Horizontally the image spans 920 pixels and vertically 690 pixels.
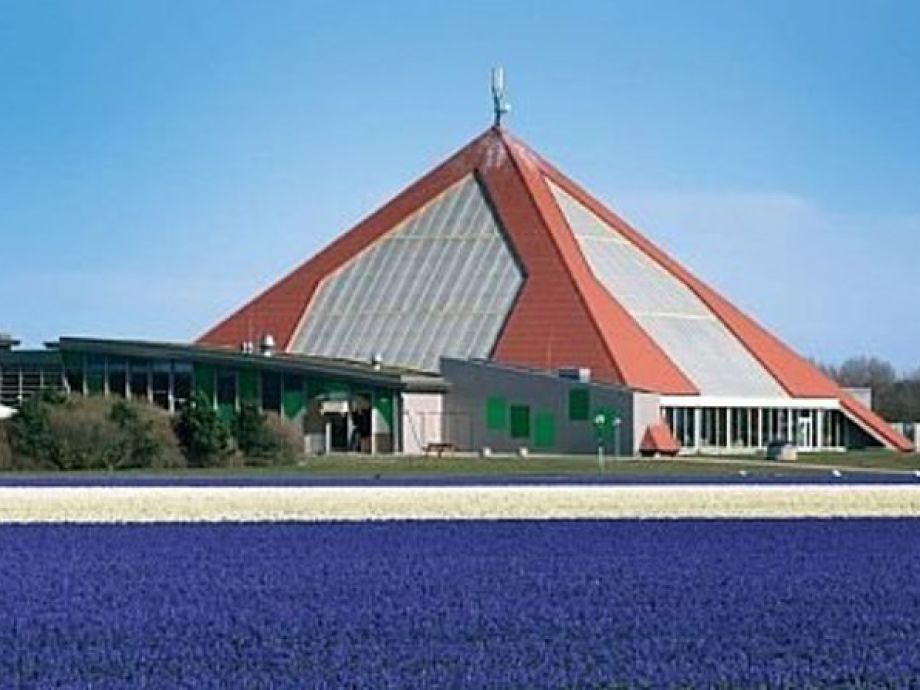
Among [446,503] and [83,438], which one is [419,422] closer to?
[83,438]

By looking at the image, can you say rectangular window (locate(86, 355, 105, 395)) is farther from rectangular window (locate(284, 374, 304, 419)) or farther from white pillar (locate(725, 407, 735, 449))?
white pillar (locate(725, 407, 735, 449))

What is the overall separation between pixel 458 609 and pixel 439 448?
2436 inches

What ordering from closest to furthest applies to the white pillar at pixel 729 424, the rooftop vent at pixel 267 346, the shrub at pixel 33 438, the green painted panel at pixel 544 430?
the shrub at pixel 33 438 → the green painted panel at pixel 544 430 → the rooftop vent at pixel 267 346 → the white pillar at pixel 729 424

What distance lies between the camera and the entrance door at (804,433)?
9369cm

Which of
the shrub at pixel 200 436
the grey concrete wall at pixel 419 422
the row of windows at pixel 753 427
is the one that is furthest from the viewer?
the row of windows at pixel 753 427

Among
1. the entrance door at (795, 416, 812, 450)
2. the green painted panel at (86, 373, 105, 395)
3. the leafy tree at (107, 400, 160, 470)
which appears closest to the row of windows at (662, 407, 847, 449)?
the entrance door at (795, 416, 812, 450)

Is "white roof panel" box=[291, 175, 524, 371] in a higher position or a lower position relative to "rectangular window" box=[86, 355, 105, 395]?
higher

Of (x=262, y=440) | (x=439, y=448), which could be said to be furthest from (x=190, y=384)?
(x=262, y=440)

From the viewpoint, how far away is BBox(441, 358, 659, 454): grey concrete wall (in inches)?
3209

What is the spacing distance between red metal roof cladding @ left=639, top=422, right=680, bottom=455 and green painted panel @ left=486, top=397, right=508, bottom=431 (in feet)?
20.8

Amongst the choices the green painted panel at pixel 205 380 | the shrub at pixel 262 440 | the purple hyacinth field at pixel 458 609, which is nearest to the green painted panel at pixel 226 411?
the green painted panel at pixel 205 380

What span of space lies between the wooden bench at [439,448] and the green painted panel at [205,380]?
9.54 m

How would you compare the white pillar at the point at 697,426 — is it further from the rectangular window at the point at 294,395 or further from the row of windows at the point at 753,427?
the rectangular window at the point at 294,395

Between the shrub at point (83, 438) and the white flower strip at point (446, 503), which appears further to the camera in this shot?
the shrub at point (83, 438)
